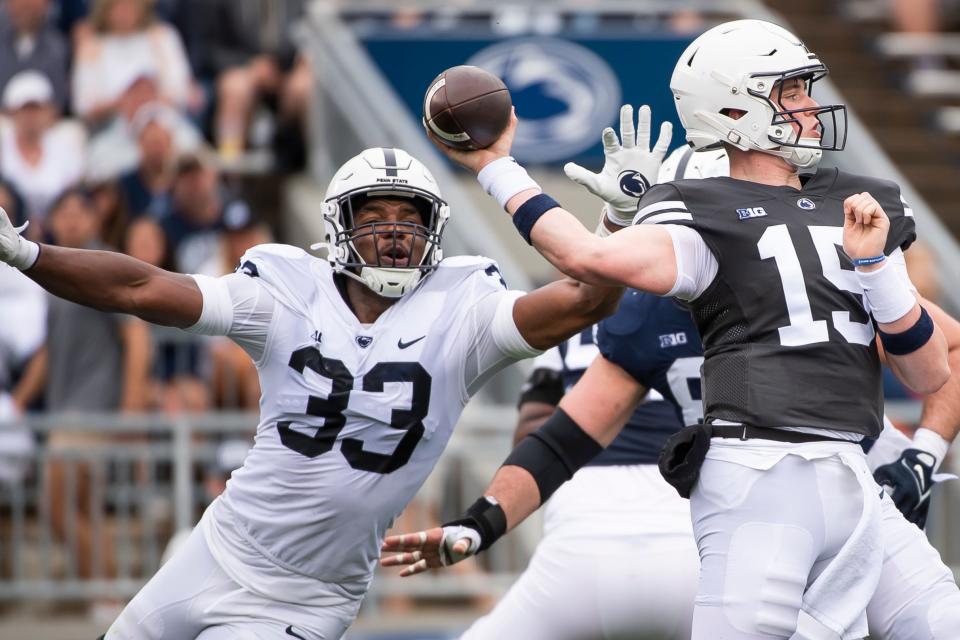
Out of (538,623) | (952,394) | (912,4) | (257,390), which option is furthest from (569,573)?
(912,4)

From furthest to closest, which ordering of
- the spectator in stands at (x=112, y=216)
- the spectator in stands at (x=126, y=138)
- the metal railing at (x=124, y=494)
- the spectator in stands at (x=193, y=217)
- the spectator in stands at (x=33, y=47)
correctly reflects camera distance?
the spectator in stands at (x=33, y=47)
the spectator in stands at (x=126, y=138)
the spectator in stands at (x=193, y=217)
the spectator in stands at (x=112, y=216)
the metal railing at (x=124, y=494)

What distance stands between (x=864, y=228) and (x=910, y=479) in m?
1.00

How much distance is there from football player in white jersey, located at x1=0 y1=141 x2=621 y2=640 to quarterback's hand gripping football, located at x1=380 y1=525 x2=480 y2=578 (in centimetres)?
34

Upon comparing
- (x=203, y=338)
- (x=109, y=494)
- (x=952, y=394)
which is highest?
(x=952, y=394)

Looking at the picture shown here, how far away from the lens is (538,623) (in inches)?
206

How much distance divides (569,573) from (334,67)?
628 centimetres

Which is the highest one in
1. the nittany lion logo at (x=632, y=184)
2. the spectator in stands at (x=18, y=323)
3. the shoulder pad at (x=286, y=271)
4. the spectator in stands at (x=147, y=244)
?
the nittany lion logo at (x=632, y=184)

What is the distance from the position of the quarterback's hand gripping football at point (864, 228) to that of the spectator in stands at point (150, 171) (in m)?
6.35

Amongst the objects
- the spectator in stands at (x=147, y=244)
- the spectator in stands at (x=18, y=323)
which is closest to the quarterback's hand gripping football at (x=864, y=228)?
the spectator in stands at (x=147, y=244)

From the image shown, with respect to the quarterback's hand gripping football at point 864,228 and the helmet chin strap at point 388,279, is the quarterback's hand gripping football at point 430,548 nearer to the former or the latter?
the helmet chin strap at point 388,279

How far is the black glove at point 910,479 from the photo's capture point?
15.6ft

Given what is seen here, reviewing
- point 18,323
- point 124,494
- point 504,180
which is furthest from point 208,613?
point 18,323

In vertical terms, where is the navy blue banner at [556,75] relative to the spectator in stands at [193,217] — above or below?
above

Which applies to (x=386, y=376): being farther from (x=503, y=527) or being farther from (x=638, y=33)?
(x=638, y=33)
